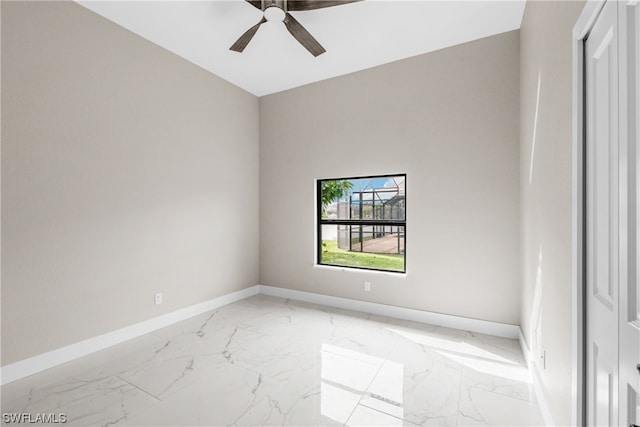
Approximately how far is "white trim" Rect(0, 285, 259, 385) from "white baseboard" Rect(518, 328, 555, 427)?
329cm

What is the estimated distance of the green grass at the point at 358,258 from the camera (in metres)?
3.83

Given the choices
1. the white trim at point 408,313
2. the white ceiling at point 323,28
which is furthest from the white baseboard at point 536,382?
the white ceiling at point 323,28

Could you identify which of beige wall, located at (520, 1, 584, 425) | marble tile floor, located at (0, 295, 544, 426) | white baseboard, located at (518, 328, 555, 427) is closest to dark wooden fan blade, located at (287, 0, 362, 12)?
beige wall, located at (520, 1, 584, 425)

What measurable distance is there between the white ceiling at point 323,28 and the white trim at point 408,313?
2862 millimetres

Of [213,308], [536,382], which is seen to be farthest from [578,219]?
[213,308]

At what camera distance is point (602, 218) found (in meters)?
1.09

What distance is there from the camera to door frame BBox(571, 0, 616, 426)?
4.01 feet

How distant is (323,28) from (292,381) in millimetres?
3091

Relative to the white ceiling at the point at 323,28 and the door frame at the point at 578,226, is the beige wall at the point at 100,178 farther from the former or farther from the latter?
the door frame at the point at 578,226

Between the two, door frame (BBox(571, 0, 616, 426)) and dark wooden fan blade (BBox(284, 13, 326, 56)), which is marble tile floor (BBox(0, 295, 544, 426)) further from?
dark wooden fan blade (BBox(284, 13, 326, 56))

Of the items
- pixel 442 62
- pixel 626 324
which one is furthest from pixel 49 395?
pixel 442 62

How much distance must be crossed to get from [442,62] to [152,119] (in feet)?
10.2

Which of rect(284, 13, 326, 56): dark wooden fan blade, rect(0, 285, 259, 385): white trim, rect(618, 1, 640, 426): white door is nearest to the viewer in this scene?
rect(618, 1, 640, 426): white door

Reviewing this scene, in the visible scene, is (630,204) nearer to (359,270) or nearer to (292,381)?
(292,381)
